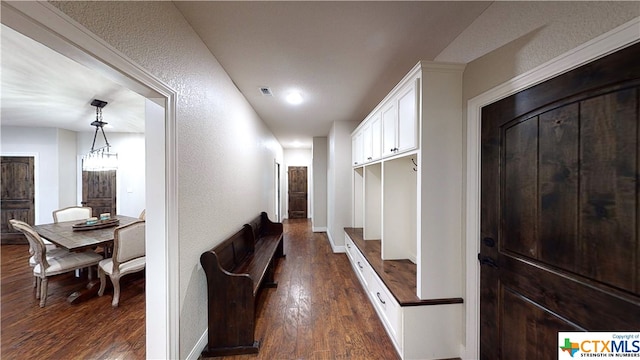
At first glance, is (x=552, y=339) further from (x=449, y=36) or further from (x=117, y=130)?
(x=117, y=130)

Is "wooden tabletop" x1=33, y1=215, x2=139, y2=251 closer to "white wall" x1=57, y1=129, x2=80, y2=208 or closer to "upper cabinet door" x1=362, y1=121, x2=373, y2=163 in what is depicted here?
"white wall" x1=57, y1=129, x2=80, y2=208

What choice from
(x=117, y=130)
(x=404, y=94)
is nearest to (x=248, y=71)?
(x=404, y=94)

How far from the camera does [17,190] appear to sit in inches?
183

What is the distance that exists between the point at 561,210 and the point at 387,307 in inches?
57.7

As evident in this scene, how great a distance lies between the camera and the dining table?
2451 mm

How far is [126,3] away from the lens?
1050 mm

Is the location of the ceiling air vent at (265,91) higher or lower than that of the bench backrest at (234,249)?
higher

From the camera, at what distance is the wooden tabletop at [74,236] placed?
7.92ft

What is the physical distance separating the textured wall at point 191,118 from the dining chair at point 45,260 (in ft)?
6.48

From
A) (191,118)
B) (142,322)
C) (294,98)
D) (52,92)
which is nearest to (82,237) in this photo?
(142,322)

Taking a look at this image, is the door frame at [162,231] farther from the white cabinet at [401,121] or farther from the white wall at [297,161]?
the white wall at [297,161]

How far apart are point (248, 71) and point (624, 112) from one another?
258 centimetres

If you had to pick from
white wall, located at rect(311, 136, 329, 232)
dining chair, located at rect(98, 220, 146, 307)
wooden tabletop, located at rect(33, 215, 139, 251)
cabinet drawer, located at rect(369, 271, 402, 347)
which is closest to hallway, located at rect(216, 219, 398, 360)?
cabinet drawer, located at rect(369, 271, 402, 347)

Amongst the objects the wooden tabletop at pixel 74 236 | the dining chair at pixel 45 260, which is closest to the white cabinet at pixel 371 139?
the wooden tabletop at pixel 74 236
